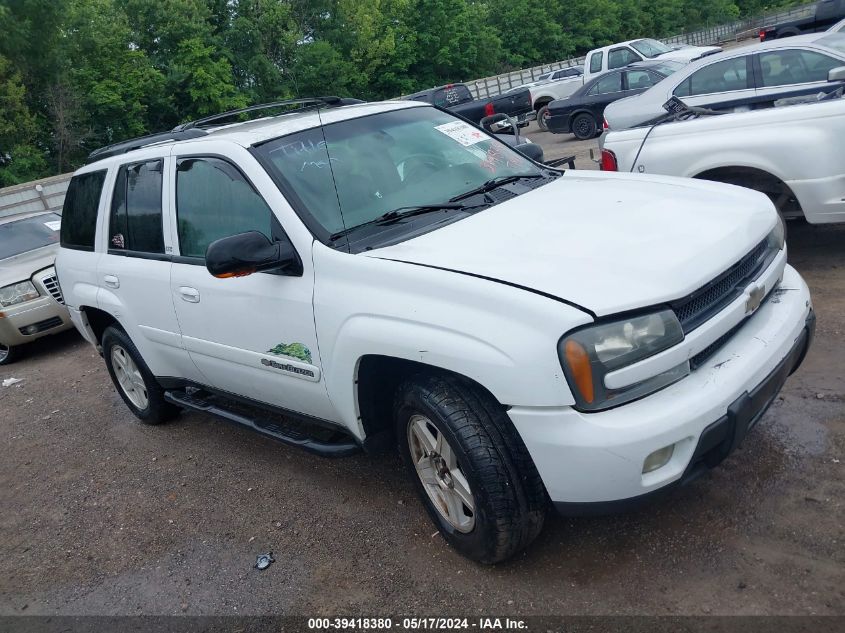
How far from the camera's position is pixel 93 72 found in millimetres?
30250

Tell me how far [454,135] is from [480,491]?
6.99 feet

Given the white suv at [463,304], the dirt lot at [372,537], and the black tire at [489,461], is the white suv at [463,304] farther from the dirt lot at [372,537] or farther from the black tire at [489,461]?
the dirt lot at [372,537]

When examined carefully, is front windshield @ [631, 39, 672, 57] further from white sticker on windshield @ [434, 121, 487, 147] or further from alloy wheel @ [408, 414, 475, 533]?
alloy wheel @ [408, 414, 475, 533]

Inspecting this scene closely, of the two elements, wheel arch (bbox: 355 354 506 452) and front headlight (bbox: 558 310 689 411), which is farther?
wheel arch (bbox: 355 354 506 452)

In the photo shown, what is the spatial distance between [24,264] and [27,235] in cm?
110

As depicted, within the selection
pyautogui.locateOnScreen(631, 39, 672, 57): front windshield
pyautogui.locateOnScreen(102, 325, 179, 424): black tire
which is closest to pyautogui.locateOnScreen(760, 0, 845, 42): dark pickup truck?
pyautogui.locateOnScreen(631, 39, 672, 57): front windshield

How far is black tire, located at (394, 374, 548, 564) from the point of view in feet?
9.31

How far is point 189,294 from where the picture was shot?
4086mm

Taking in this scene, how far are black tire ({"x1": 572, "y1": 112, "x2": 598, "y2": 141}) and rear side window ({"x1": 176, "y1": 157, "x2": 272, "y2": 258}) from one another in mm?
13443

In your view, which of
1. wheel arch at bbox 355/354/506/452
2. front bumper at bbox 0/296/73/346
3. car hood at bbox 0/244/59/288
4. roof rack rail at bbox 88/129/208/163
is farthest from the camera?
car hood at bbox 0/244/59/288

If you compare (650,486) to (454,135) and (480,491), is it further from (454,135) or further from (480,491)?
(454,135)

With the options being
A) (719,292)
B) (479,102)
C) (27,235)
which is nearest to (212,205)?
(719,292)

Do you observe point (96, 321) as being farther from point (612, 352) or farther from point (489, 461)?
point (612, 352)

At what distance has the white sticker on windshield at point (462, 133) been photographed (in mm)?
4211
